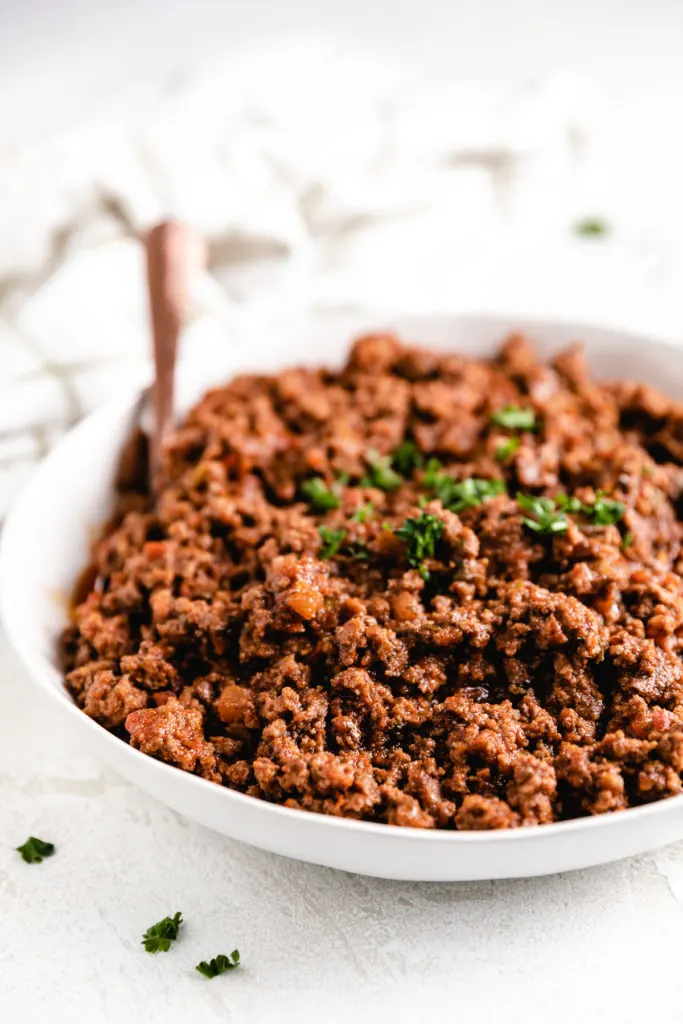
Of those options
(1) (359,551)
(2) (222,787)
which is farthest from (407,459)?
(2) (222,787)

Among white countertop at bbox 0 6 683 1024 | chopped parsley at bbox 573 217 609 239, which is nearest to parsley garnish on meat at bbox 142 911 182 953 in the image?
white countertop at bbox 0 6 683 1024

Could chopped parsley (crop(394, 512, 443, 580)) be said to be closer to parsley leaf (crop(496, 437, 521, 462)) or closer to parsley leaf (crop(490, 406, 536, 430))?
parsley leaf (crop(496, 437, 521, 462))

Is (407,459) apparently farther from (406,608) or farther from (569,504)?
(406,608)

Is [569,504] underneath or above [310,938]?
above

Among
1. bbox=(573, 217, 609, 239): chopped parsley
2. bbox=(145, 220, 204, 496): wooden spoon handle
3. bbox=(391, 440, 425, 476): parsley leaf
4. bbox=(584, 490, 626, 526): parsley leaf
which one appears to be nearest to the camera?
bbox=(584, 490, 626, 526): parsley leaf

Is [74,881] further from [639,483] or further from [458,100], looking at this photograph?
[458,100]

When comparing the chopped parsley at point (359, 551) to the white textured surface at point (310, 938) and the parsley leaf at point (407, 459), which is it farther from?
the white textured surface at point (310, 938)

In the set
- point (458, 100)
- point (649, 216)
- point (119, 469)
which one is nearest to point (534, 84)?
point (458, 100)
